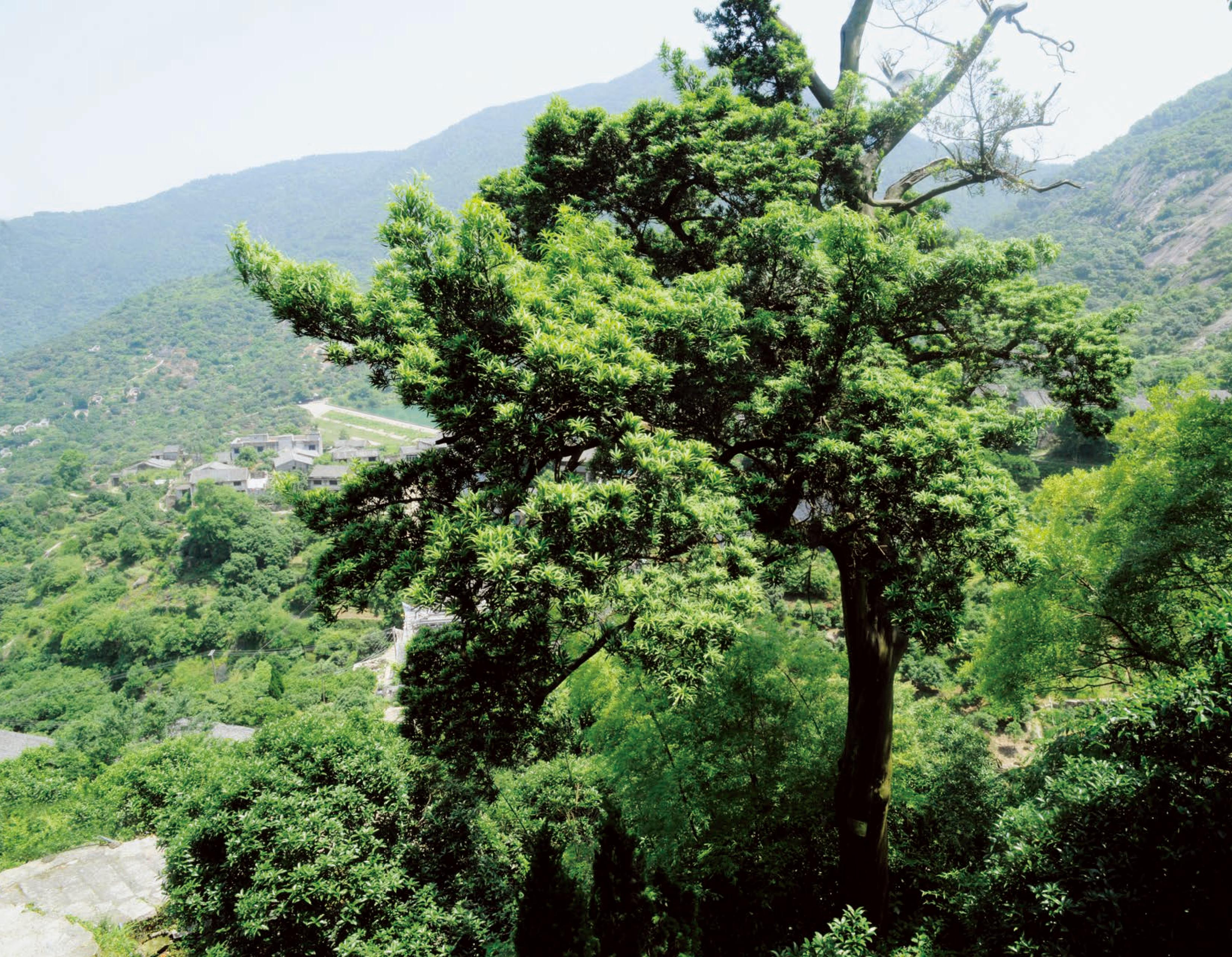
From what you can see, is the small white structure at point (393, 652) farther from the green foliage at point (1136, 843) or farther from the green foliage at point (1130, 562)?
the green foliage at point (1136, 843)

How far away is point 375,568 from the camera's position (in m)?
5.11

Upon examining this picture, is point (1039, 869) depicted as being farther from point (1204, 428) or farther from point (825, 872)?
point (1204, 428)

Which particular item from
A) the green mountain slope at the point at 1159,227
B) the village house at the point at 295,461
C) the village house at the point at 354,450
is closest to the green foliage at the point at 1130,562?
the green mountain slope at the point at 1159,227

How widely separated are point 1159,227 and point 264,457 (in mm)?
117038

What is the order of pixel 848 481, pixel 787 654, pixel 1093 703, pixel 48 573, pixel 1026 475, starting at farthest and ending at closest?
pixel 48 573 → pixel 1026 475 → pixel 787 654 → pixel 1093 703 → pixel 848 481

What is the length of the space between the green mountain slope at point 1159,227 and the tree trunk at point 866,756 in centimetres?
5333

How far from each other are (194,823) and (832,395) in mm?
8980

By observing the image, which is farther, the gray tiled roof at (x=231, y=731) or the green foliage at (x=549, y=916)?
the gray tiled roof at (x=231, y=731)

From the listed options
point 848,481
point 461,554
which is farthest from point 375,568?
point 848,481

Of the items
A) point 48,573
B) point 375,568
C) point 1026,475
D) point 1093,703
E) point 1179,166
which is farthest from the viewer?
point 1179,166

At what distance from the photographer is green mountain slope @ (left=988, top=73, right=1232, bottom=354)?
179ft

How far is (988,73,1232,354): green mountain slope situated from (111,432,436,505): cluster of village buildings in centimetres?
7230

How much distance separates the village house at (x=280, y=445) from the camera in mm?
78500

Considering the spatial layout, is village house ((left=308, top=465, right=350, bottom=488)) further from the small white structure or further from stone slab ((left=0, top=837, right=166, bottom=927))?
stone slab ((left=0, top=837, right=166, bottom=927))
